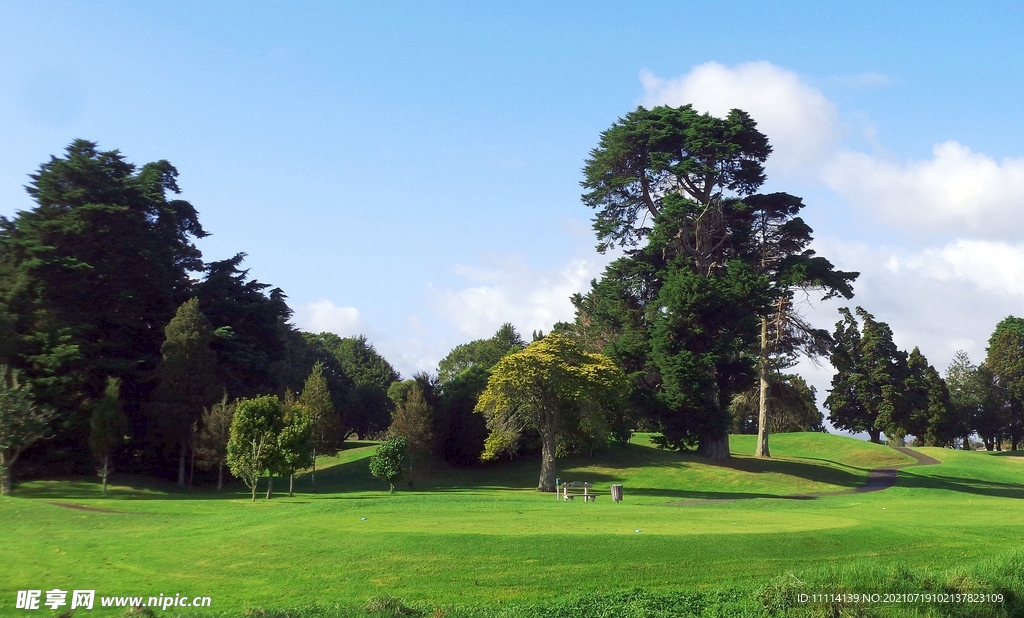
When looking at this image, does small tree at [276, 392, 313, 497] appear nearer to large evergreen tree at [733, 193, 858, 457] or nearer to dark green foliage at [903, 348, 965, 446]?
large evergreen tree at [733, 193, 858, 457]

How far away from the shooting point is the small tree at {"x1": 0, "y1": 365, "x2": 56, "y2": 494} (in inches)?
1522

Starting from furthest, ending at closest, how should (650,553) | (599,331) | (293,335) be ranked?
(293,335), (599,331), (650,553)

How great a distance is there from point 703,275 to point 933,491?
19905mm

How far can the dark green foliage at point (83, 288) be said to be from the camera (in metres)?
48.7

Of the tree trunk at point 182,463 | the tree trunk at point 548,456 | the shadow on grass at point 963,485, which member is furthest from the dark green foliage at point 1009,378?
the tree trunk at point 182,463

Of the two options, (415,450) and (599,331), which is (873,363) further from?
(415,450)

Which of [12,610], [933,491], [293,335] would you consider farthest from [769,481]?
[293,335]

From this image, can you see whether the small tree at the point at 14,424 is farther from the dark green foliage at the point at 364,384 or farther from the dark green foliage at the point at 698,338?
the dark green foliage at the point at 364,384

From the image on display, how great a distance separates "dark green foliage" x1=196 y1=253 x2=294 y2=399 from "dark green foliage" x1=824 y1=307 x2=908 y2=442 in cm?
5702

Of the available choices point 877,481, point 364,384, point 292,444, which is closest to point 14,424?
point 292,444

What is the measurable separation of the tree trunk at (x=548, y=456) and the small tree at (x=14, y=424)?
1027 inches

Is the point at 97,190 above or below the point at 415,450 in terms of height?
above

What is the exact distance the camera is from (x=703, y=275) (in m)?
58.8
